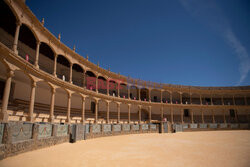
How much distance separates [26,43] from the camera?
16.4 metres

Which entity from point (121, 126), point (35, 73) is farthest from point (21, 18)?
point (121, 126)

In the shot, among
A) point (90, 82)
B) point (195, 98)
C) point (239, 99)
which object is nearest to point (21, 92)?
point (90, 82)

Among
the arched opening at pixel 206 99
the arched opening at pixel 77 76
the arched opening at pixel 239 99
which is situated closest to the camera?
the arched opening at pixel 77 76

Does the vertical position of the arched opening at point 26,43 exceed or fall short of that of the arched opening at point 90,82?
it exceeds it

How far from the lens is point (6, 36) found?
1389cm

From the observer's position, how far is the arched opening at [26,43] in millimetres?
14343

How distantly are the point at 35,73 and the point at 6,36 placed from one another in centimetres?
409

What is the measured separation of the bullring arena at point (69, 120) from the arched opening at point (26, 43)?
0.26 feet

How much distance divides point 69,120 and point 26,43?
28.9 feet

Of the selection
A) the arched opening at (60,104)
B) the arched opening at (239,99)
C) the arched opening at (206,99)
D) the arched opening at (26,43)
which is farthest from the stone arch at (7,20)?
the arched opening at (239,99)

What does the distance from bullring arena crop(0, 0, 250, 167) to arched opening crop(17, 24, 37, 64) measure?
8 centimetres

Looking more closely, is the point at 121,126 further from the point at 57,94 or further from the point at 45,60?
the point at 45,60

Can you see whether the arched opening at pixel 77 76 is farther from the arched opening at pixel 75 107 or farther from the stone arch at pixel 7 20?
the stone arch at pixel 7 20

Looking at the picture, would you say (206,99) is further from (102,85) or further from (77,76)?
(77,76)
